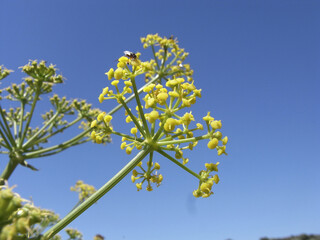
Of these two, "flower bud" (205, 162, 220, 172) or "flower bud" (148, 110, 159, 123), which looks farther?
"flower bud" (205, 162, 220, 172)

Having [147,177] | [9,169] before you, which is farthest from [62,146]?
[147,177]

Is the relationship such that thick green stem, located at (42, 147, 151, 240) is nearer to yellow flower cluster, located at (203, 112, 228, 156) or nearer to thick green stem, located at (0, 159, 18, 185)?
yellow flower cluster, located at (203, 112, 228, 156)

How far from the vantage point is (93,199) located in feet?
9.65

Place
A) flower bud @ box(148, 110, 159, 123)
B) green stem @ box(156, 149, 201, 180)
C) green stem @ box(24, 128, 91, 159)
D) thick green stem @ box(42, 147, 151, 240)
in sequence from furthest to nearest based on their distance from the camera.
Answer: green stem @ box(24, 128, 91, 159)
green stem @ box(156, 149, 201, 180)
flower bud @ box(148, 110, 159, 123)
thick green stem @ box(42, 147, 151, 240)

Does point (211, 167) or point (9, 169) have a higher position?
point (9, 169)

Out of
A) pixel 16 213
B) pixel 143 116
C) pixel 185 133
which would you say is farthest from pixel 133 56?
pixel 16 213

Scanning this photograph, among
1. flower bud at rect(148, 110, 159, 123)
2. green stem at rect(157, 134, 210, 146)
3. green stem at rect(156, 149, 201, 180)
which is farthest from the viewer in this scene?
green stem at rect(156, 149, 201, 180)

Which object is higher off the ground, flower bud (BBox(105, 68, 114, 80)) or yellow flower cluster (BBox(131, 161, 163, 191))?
flower bud (BBox(105, 68, 114, 80))

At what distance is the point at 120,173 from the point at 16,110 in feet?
26.9

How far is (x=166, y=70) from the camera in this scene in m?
10.5

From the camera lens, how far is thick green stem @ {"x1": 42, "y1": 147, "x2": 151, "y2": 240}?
2748 millimetres

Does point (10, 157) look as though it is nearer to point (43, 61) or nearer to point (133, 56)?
point (43, 61)

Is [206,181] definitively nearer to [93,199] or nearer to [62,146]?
[93,199]

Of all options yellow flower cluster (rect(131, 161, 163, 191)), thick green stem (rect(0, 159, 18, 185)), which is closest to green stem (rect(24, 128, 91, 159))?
thick green stem (rect(0, 159, 18, 185))
